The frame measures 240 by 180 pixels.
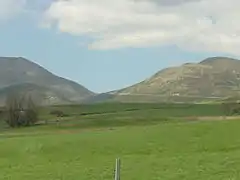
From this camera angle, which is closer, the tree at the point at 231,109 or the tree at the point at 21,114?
the tree at the point at 21,114

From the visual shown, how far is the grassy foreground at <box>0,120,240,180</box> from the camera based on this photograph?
107ft

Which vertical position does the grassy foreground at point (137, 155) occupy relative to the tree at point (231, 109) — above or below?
above

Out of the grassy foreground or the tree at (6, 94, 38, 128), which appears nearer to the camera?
the grassy foreground

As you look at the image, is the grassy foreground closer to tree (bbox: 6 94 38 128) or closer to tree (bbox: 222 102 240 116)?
tree (bbox: 6 94 38 128)

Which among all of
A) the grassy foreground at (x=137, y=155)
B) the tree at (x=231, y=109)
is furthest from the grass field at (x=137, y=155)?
the tree at (x=231, y=109)

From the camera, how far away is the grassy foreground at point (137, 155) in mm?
32719

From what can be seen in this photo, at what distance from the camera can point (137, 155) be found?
145 ft

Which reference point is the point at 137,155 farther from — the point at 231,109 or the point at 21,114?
the point at 231,109

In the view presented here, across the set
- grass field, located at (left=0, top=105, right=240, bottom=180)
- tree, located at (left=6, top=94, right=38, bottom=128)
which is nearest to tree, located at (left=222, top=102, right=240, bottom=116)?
tree, located at (left=6, top=94, right=38, bottom=128)

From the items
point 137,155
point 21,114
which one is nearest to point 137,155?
point 137,155

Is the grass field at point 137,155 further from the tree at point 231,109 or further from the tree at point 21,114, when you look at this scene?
the tree at point 231,109

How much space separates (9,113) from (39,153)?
281 ft

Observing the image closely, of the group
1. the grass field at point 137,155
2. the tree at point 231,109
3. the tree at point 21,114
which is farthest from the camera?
the tree at point 231,109

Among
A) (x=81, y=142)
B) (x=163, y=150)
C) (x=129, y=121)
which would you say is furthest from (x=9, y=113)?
(x=163, y=150)
